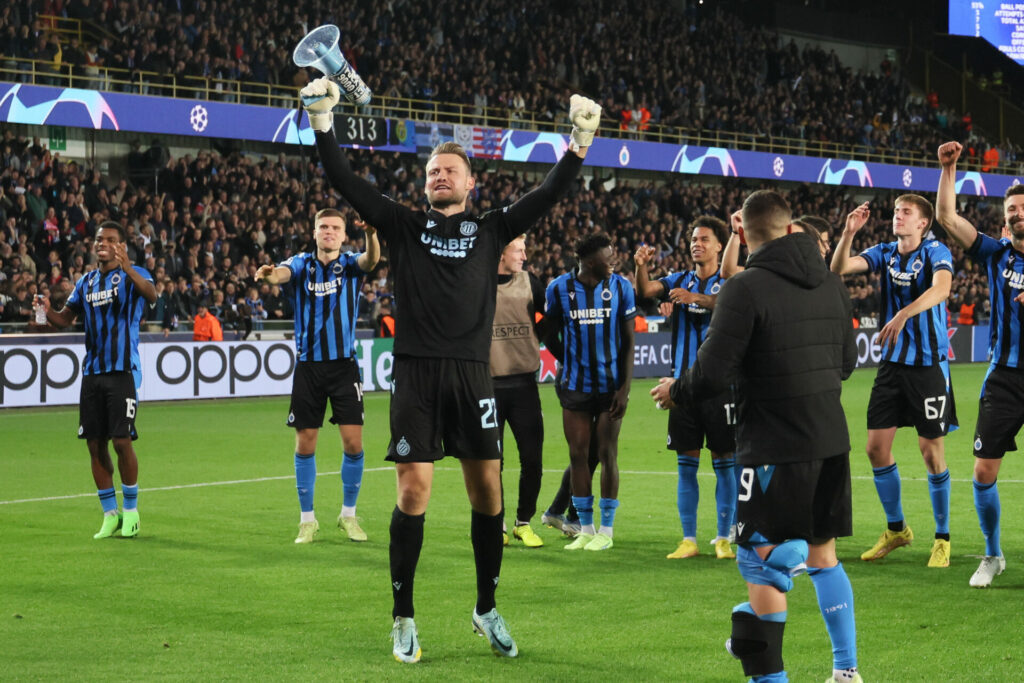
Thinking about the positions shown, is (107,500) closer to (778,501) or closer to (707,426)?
(707,426)

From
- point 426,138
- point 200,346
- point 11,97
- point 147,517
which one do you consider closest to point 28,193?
point 11,97

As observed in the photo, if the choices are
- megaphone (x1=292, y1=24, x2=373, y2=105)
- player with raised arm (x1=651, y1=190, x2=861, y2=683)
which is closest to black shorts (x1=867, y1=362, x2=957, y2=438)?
player with raised arm (x1=651, y1=190, x2=861, y2=683)

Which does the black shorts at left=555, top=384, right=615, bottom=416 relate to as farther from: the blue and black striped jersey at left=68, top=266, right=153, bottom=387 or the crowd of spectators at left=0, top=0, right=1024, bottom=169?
the crowd of spectators at left=0, top=0, right=1024, bottom=169

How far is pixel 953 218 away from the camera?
6.96 meters

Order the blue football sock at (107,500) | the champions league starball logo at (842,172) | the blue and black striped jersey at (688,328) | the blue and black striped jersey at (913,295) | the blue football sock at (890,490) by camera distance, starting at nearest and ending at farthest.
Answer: the blue and black striped jersey at (913,295) < the blue football sock at (890,490) < the blue and black striped jersey at (688,328) < the blue football sock at (107,500) < the champions league starball logo at (842,172)

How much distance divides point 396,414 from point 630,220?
32618 mm

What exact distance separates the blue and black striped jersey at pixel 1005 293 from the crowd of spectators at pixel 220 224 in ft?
55.0

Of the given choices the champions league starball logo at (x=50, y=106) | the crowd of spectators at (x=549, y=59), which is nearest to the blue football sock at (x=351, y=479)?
the champions league starball logo at (x=50, y=106)

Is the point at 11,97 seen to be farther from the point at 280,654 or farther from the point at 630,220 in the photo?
the point at 280,654

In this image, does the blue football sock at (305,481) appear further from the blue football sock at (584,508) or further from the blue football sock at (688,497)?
the blue football sock at (688,497)

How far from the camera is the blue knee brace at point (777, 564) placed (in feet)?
15.4

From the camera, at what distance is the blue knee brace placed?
4.70 metres

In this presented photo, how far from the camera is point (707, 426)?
27.3 ft

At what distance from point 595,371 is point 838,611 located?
4.02m
